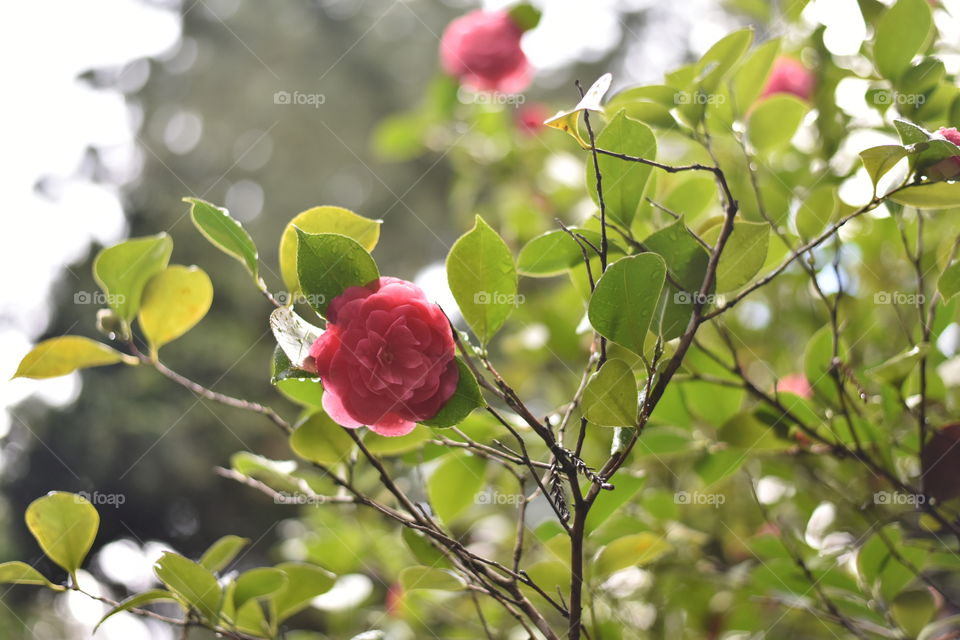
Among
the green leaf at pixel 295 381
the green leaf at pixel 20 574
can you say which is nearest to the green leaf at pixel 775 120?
the green leaf at pixel 295 381

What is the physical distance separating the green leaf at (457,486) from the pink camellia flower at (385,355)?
0.79ft

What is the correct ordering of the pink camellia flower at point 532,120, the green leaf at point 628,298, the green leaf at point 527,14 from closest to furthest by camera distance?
the green leaf at point 628,298 → the green leaf at point 527,14 → the pink camellia flower at point 532,120

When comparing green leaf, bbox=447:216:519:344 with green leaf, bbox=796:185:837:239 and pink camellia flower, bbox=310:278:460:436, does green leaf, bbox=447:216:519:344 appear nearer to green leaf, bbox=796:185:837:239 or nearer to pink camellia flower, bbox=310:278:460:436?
pink camellia flower, bbox=310:278:460:436

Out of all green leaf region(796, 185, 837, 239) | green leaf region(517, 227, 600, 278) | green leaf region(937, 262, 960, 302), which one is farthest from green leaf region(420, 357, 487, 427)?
green leaf region(796, 185, 837, 239)

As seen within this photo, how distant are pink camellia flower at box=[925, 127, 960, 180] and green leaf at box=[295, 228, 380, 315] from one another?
1.20 ft

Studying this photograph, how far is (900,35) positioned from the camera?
632 mm

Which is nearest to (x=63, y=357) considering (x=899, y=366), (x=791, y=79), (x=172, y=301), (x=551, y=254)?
(x=172, y=301)

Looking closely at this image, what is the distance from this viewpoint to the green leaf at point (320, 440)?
1.89ft

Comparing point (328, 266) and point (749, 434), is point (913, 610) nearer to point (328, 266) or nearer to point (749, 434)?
point (749, 434)

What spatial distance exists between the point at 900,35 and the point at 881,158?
0.74ft

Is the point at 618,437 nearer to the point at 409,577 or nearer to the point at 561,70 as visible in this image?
the point at 409,577

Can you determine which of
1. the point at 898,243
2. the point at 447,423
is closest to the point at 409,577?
the point at 447,423

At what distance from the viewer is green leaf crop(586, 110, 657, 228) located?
19.6 inches

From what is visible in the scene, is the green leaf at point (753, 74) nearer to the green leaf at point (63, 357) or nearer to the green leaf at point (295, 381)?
the green leaf at point (295, 381)
